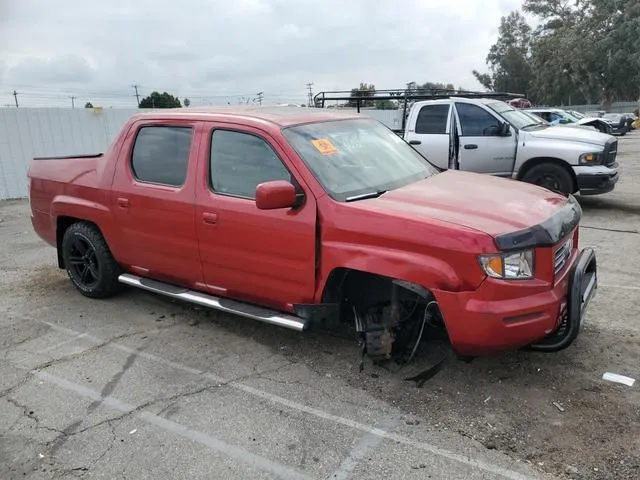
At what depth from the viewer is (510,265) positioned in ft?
10.4

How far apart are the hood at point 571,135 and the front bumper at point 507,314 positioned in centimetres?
618

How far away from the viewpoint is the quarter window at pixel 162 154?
442cm

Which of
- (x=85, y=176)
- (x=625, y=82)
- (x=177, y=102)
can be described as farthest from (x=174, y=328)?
(x=625, y=82)

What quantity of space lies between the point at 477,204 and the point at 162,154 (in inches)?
102

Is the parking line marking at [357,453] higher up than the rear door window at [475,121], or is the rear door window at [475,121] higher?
the rear door window at [475,121]

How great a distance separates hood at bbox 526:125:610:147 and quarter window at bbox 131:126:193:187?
6429 mm

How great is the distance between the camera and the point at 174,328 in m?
4.71

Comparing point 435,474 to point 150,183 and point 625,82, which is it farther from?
point 625,82

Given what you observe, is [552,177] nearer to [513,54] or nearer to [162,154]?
[162,154]

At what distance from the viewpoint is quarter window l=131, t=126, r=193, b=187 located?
4422mm

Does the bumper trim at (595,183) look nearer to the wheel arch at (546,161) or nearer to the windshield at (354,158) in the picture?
the wheel arch at (546,161)

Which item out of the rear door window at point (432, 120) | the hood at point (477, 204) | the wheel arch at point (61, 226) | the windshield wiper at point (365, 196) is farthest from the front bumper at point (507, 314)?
the rear door window at point (432, 120)

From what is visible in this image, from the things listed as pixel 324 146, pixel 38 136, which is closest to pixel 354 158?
pixel 324 146

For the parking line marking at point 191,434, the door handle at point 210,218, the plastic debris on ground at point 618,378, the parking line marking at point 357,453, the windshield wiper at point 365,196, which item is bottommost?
the parking line marking at point 191,434
